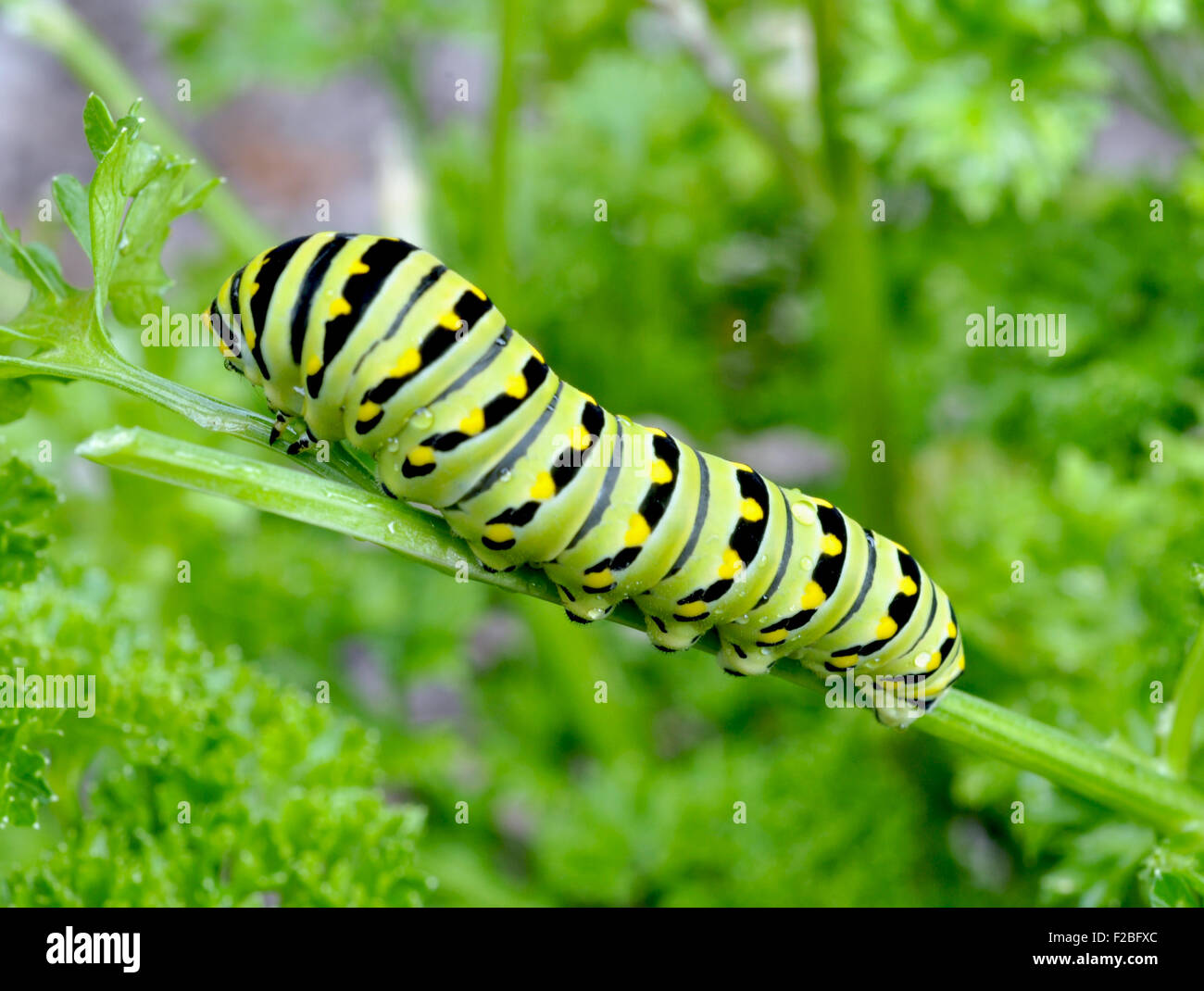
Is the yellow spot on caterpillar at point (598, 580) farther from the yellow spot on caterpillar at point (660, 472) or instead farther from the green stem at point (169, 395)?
the green stem at point (169, 395)

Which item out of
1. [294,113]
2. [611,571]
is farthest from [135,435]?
[294,113]

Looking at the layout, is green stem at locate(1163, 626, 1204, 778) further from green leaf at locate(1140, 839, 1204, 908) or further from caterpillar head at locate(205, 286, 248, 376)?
caterpillar head at locate(205, 286, 248, 376)

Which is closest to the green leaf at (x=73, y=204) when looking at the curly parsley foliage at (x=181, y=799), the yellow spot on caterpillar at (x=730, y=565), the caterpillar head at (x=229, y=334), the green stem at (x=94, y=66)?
the caterpillar head at (x=229, y=334)

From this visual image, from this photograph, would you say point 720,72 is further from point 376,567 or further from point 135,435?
point 135,435

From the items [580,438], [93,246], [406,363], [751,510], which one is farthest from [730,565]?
[93,246]

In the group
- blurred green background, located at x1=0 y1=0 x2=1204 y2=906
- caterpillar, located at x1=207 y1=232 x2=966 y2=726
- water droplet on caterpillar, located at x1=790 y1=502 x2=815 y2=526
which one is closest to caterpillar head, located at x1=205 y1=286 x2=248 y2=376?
caterpillar, located at x1=207 y1=232 x2=966 y2=726

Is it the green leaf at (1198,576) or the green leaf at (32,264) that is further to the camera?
the green leaf at (1198,576)

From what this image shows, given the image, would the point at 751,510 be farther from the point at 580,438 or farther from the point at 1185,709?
the point at 1185,709
